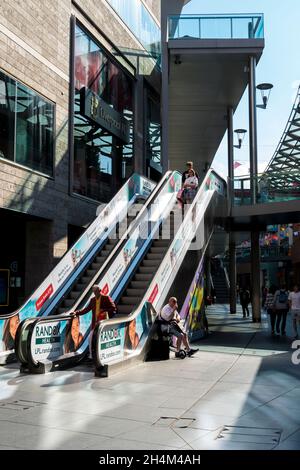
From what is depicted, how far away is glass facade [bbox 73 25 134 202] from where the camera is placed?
61.8ft

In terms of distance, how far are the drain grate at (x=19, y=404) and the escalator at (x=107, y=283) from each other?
2.14 meters

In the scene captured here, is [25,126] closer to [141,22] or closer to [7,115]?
[7,115]

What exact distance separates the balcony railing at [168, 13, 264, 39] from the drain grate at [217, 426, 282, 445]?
19.4 meters

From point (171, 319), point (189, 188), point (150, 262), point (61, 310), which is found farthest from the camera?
point (189, 188)

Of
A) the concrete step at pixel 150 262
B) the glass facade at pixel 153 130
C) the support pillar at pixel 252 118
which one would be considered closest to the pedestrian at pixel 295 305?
the concrete step at pixel 150 262

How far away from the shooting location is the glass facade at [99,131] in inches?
742

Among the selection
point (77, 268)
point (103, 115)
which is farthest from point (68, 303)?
point (103, 115)

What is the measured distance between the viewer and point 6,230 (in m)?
17.5

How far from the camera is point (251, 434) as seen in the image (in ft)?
18.1

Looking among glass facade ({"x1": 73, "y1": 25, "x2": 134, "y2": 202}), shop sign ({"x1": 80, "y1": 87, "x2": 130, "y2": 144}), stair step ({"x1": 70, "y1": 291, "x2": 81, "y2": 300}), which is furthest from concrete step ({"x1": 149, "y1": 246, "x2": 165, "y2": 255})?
shop sign ({"x1": 80, "y1": 87, "x2": 130, "y2": 144})

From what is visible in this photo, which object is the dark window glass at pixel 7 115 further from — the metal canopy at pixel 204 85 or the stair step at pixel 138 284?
the metal canopy at pixel 204 85

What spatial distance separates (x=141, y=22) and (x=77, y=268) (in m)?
17.2

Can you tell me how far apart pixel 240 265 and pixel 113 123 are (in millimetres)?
36654

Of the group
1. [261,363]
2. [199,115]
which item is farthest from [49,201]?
[199,115]
